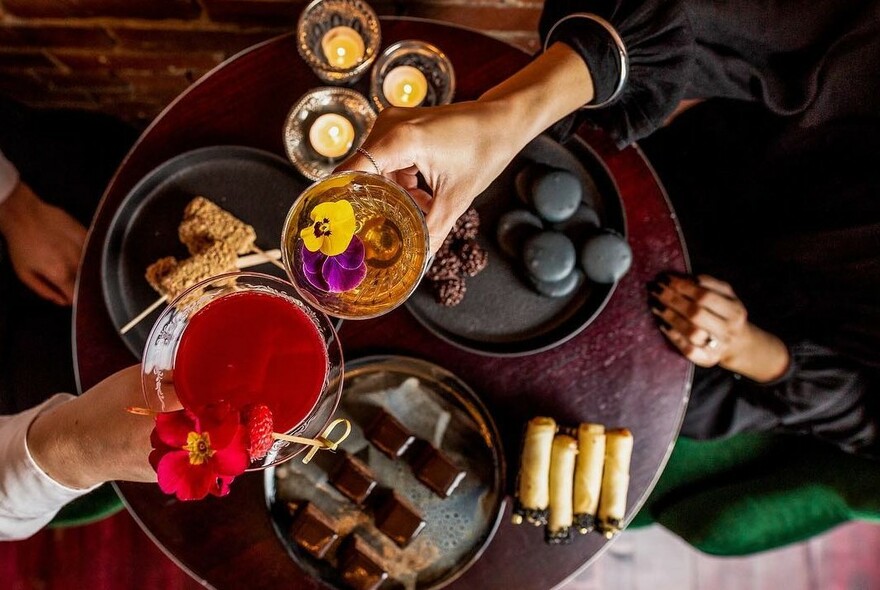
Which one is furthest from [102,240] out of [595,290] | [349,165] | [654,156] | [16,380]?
[654,156]

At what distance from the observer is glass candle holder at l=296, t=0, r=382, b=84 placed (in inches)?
53.7

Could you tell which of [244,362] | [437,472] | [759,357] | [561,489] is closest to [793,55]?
[759,357]

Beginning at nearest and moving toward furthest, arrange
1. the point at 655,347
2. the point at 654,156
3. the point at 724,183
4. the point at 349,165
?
the point at 349,165, the point at 655,347, the point at 724,183, the point at 654,156

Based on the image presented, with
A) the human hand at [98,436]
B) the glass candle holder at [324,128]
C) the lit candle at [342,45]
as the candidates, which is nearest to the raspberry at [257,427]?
the human hand at [98,436]

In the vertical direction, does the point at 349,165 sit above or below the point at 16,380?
above

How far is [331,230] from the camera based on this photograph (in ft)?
2.99

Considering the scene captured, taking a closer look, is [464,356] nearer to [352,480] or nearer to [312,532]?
[352,480]

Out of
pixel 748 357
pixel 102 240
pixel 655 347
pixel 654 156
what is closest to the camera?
pixel 102 240

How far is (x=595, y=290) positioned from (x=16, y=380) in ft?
4.84

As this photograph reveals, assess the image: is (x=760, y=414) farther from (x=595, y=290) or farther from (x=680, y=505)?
(x=595, y=290)

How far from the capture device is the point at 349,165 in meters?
0.96

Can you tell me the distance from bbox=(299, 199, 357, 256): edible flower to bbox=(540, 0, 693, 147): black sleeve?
0.65 m

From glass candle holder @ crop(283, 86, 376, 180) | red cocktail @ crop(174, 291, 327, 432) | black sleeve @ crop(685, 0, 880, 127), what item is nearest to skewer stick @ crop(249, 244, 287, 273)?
glass candle holder @ crop(283, 86, 376, 180)

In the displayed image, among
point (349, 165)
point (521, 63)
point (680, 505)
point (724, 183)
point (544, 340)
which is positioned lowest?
point (680, 505)
